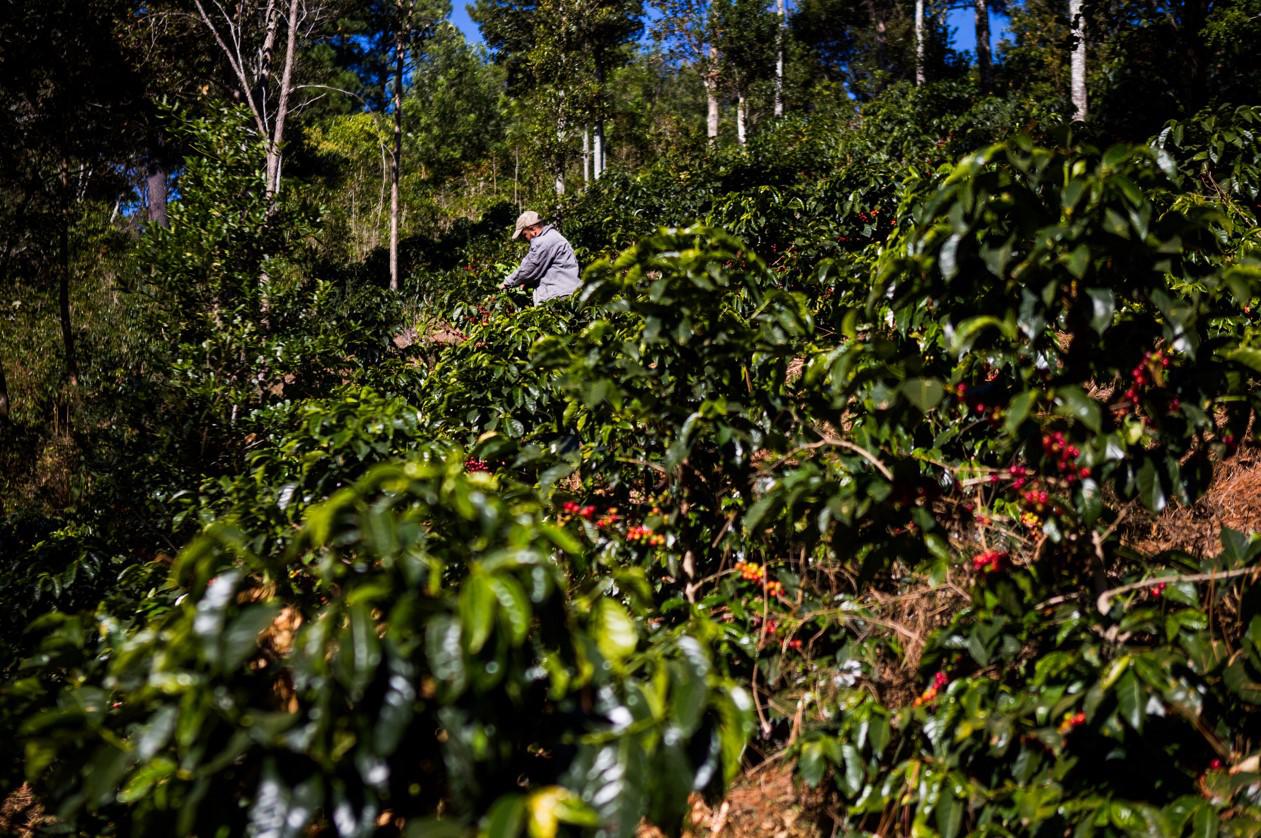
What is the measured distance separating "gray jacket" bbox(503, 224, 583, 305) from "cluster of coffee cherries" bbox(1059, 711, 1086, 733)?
447 centimetres

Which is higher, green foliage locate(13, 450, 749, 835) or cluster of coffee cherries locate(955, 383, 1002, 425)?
cluster of coffee cherries locate(955, 383, 1002, 425)

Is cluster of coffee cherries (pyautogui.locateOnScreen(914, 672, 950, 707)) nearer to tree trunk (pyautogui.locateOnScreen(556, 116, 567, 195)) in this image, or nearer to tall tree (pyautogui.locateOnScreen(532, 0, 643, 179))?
tree trunk (pyautogui.locateOnScreen(556, 116, 567, 195))

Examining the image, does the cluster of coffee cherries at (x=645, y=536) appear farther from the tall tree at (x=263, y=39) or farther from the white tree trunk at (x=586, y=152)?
the white tree trunk at (x=586, y=152)

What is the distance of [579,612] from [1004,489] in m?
1.71

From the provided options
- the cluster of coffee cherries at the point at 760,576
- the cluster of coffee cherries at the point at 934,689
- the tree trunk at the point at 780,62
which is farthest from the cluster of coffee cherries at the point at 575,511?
the tree trunk at the point at 780,62

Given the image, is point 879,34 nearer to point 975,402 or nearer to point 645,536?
point 975,402

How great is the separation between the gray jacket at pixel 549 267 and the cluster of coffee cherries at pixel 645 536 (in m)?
3.58

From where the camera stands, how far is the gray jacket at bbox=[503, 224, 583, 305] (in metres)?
5.79

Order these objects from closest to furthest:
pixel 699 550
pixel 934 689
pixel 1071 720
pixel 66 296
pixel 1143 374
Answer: pixel 1071 720 → pixel 1143 374 → pixel 934 689 → pixel 699 550 → pixel 66 296

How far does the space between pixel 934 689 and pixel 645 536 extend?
0.89m

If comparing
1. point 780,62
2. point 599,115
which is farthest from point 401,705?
point 780,62

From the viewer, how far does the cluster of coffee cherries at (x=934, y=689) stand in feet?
6.77

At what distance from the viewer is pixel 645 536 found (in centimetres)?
237

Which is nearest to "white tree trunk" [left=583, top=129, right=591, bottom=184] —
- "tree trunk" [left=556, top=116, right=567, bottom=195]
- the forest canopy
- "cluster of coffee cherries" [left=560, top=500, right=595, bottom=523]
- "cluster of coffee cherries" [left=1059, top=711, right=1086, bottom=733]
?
"tree trunk" [left=556, top=116, right=567, bottom=195]
